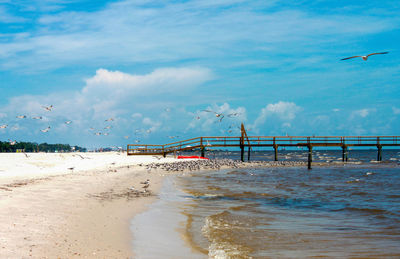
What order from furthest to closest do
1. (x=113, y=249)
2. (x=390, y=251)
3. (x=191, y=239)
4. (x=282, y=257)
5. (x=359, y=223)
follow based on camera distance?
1. (x=359, y=223)
2. (x=191, y=239)
3. (x=390, y=251)
4. (x=282, y=257)
5. (x=113, y=249)

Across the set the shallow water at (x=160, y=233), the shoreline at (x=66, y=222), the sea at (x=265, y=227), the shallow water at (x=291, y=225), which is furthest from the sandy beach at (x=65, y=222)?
the shallow water at (x=291, y=225)

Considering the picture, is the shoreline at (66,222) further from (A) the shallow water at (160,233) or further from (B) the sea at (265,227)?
(B) the sea at (265,227)

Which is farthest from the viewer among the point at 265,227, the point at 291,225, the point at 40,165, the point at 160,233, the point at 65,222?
the point at 40,165

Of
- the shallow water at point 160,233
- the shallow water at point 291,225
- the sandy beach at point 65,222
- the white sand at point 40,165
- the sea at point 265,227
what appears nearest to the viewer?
the sandy beach at point 65,222

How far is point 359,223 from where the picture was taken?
11977mm

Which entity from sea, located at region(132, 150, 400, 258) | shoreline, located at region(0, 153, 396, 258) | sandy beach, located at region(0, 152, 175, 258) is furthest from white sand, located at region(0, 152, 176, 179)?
sea, located at region(132, 150, 400, 258)

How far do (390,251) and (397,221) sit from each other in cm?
457

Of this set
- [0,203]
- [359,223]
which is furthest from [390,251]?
[0,203]

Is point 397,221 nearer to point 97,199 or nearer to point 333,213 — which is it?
point 333,213

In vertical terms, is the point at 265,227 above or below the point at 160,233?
below

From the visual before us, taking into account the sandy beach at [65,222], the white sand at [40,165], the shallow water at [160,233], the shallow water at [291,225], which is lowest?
the shallow water at [291,225]

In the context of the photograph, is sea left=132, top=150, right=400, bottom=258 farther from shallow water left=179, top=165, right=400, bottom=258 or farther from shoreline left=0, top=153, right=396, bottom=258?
shoreline left=0, top=153, right=396, bottom=258

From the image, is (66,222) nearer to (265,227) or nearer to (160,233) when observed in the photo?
(160,233)

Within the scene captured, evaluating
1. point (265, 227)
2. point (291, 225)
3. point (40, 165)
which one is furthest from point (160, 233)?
point (40, 165)
